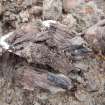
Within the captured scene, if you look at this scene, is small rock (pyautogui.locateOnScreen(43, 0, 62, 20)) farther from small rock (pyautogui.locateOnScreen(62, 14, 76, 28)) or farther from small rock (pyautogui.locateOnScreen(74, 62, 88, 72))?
small rock (pyautogui.locateOnScreen(74, 62, 88, 72))

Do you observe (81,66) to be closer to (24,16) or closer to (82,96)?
(82,96)

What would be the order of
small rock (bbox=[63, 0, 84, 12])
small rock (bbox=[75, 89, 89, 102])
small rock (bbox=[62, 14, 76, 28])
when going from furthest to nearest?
small rock (bbox=[63, 0, 84, 12]), small rock (bbox=[62, 14, 76, 28]), small rock (bbox=[75, 89, 89, 102])

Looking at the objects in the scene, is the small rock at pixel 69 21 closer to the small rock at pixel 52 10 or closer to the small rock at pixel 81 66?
the small rock at pixel 52 10

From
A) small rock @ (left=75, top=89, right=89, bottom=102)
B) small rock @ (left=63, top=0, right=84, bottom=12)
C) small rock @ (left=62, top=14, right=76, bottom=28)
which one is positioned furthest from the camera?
small rock @ (left=63, top=0, right=84, bottom=12)

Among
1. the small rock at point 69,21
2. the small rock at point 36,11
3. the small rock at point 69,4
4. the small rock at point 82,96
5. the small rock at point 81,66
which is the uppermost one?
the small rock at point 69,4

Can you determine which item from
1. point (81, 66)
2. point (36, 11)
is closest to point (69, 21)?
point (36, 11)

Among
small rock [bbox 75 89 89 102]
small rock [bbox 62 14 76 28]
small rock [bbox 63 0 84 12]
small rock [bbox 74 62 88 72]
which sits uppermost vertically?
small rock [bbox 63 0 84 12]

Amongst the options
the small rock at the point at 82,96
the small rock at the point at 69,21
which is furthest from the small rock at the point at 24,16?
the small rock at the point at 82,96

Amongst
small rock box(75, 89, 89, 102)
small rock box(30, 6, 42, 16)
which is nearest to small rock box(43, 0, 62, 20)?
small rock box(30, 6, 42, 16)

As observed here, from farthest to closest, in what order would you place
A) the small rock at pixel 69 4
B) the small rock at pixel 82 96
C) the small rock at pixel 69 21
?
the small rock at pixel 69 4 → the small rock at pixel 69 21 → the small rock at pixel 82 96

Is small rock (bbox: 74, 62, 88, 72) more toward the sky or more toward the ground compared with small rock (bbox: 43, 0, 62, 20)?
more toward the ground
